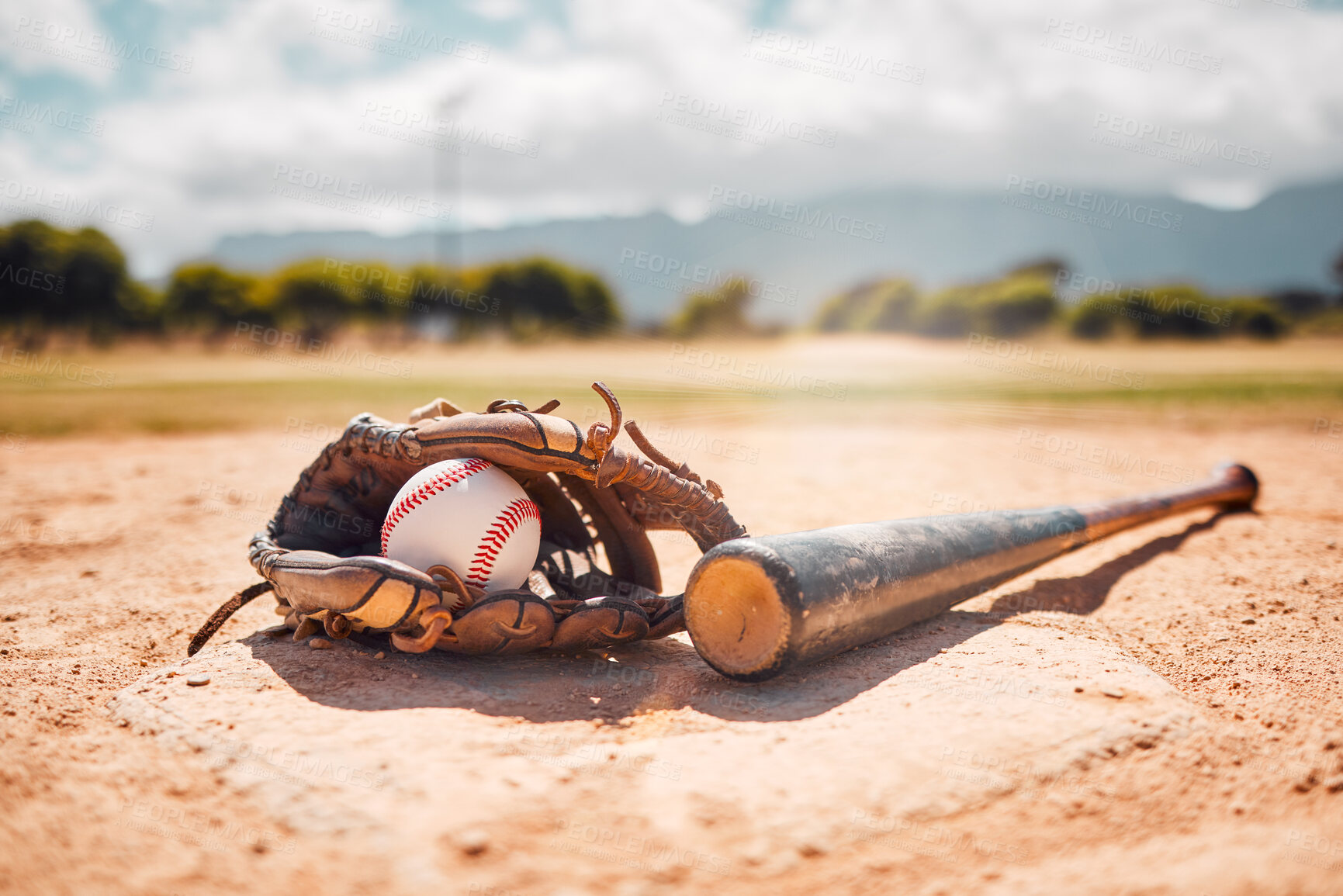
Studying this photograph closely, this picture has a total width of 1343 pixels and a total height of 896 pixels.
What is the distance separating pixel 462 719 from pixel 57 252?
4575cm

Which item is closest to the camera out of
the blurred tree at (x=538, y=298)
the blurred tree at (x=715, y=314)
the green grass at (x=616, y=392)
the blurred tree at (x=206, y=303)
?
the green grass at (x=616, y=392)

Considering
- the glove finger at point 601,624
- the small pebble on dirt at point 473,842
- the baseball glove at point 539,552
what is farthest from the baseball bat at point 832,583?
the small pebble on dirt at point 473,842

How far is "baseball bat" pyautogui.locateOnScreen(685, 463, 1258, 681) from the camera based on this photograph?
7.82 feet

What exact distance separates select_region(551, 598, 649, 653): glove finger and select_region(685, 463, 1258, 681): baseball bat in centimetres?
26

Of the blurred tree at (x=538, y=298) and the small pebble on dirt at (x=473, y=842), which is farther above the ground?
the blurred tree at (x=538, y=298)

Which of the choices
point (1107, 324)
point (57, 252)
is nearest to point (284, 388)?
point (57, 252)

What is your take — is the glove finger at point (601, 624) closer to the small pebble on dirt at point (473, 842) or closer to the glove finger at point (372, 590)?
the glove finger at point (372, 590)

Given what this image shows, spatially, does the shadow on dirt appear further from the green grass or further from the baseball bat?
the green grass

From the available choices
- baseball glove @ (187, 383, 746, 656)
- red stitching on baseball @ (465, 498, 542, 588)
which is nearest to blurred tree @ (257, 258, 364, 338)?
baseball glove @ (187, 383, 746, 656)

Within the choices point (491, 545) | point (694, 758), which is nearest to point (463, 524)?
point (491, 545)

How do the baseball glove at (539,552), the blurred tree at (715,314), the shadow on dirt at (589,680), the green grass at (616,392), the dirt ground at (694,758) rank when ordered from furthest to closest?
1. the blurred tree at (715,314)
2. the green grass at (616,392)
3. the baseball glove at (539,552)
4. the shadow on dirt at (589,680)
5. the dirt ground at (694,758)

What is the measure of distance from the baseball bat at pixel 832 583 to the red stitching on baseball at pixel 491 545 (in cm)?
66

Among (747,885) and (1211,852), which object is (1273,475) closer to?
(1211,852)

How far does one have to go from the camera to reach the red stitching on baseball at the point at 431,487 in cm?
270
